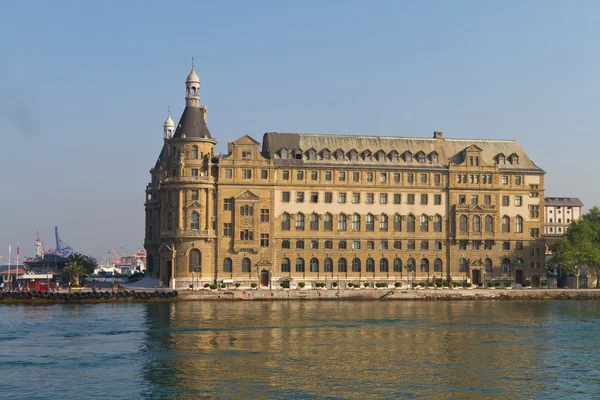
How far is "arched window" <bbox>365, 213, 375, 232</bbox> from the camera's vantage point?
14212 cm

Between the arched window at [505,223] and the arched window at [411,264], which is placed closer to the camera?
the arched window at [411,264]

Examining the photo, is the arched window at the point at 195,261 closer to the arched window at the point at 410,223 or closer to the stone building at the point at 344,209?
the stone building at the point at 344,209

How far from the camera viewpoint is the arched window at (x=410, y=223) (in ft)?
471

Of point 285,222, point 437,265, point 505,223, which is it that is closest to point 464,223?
point 505,223

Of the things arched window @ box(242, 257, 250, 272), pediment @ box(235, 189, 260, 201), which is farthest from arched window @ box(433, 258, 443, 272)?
pediment @ box(235, 189, 260, 201)

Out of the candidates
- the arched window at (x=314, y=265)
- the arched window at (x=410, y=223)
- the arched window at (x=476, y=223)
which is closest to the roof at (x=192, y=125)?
the arched window at (x=314, y=265)

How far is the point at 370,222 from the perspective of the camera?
467ft

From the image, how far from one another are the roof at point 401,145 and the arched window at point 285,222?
8558 millimetres

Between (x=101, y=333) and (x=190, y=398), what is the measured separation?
3139 cm

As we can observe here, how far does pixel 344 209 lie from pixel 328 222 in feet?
11.2

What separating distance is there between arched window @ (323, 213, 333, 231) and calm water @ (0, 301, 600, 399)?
35106mm

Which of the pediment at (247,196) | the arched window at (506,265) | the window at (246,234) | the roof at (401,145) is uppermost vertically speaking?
the roof at (401,145)

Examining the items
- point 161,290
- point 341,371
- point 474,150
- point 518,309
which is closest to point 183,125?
point 161,290

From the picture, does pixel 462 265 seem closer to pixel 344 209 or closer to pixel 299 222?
pixel 344 209
